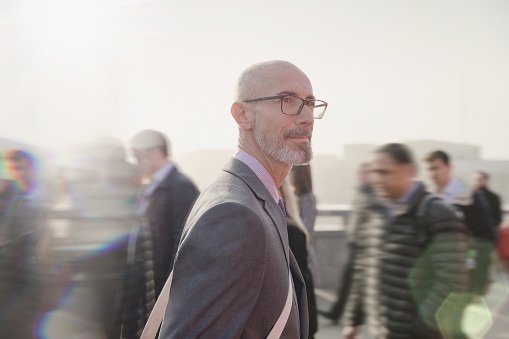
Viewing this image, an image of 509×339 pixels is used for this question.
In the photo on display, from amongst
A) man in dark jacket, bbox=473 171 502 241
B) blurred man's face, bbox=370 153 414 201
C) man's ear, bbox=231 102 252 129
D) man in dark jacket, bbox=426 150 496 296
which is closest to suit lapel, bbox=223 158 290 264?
man's ear, bbox=231 102 252 129

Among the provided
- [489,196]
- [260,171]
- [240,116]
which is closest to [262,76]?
[240,116]

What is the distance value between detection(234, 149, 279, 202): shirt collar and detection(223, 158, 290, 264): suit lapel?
0.08ft

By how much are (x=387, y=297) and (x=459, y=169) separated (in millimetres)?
7717

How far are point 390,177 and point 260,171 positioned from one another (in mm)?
1741

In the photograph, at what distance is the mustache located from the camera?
70.8 inches

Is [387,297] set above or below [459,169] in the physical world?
above

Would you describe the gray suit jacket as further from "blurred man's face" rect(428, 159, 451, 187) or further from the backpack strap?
"blurred man's face" rect(428, 159, 451, 187)

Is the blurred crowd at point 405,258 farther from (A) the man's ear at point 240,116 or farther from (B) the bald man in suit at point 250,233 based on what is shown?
(A) the man's ear at point 240,116

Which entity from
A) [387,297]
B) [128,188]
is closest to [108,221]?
[128,188]

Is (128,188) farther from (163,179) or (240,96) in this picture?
(240,96)

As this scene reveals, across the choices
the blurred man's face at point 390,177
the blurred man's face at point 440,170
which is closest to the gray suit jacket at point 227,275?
the blurred man's face at point 390,177

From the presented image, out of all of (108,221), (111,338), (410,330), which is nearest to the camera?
(410,330)

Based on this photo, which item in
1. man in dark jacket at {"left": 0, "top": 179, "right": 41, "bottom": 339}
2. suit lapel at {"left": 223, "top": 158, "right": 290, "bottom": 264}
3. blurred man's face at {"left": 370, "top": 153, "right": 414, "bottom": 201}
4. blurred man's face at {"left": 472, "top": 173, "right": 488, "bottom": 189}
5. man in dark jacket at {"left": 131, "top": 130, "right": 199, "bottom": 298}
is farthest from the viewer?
blurred man's face at {"left": 472, "top": 173, "right": 488, "bottom": 189}

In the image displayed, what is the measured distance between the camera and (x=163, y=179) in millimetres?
4332
